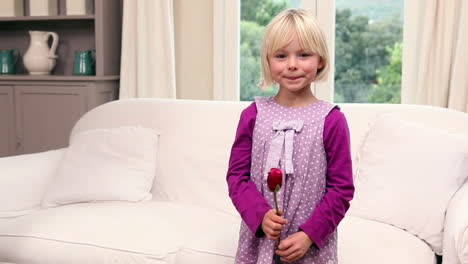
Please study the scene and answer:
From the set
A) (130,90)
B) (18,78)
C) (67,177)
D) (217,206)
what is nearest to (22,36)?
(18,78)

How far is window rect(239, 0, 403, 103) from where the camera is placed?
351 centimetres

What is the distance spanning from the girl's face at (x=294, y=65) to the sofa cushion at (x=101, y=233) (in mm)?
757

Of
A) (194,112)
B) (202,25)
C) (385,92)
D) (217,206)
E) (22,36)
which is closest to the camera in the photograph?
(217,206)

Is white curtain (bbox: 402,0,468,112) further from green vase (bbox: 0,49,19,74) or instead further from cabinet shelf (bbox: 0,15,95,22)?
green vase (bbox: 0,49,19,74)

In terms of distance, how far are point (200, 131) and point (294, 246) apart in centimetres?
125

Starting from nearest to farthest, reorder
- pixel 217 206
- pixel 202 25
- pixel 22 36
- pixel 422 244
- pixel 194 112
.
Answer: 1. pixel 422 244
2. pixel 217 206
3. pixel 194 112
4. pixel 202 25
5. pixel 22 36

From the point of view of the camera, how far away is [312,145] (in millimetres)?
1488

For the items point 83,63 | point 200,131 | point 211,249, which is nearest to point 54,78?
point 83,63

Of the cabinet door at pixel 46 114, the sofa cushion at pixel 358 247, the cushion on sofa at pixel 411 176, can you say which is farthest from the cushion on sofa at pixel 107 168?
the cabinet door at pixel 46 114

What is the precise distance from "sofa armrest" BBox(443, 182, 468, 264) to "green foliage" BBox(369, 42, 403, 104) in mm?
1578

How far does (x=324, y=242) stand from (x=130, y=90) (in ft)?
8.20

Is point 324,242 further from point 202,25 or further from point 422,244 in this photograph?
point 202,25

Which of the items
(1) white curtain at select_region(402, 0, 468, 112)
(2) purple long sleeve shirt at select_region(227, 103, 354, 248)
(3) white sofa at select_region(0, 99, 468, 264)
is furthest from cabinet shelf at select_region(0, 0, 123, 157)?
(2) purple long sleeve shirt at select_region(227, 103, 354, 248)

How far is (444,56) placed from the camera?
315 centimetres
